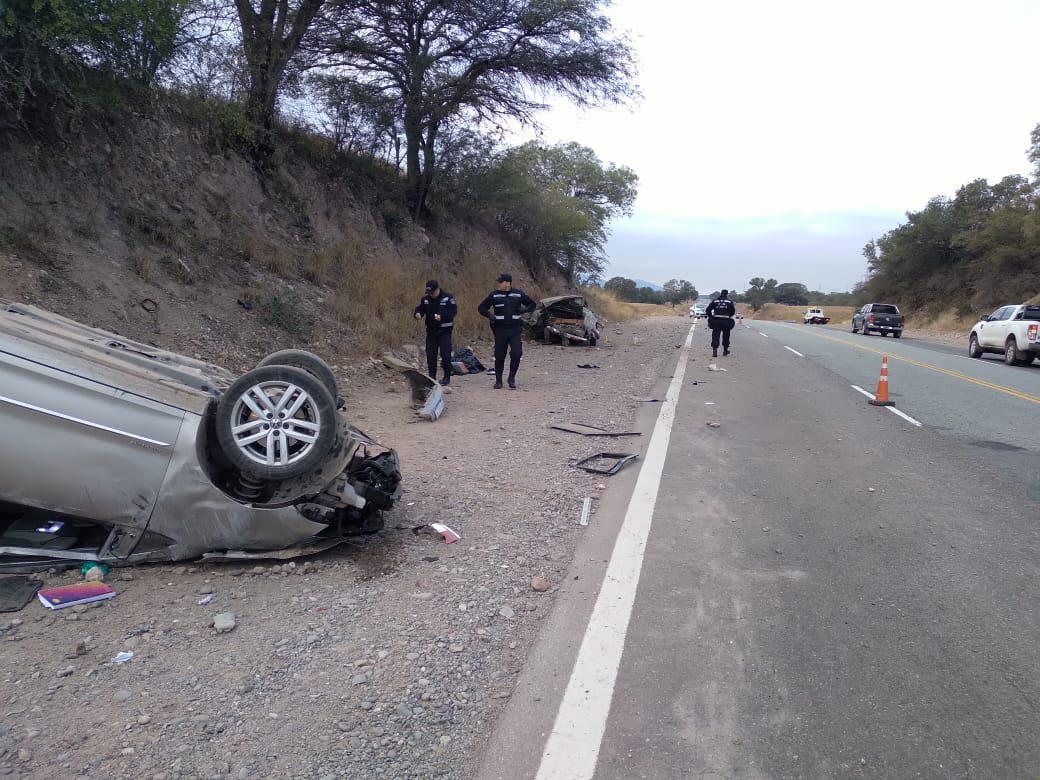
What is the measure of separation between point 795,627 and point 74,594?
3859 millimetres

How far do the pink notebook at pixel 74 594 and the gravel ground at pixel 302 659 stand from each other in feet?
0.22

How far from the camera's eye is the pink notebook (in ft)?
12.6

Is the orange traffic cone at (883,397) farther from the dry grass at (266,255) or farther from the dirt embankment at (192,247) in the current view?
the dry grass at (266,255)

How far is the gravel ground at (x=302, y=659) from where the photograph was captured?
2777mm

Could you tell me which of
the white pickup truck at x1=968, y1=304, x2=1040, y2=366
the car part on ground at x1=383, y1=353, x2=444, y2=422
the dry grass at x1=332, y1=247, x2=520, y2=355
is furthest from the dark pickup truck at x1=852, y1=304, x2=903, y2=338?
the car part on ground at x1=383, y1=353, x2=444, y2=422

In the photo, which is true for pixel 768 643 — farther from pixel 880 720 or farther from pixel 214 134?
pixel 214 134

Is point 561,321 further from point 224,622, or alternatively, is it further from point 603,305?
point 603,305

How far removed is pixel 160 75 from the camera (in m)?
12.8

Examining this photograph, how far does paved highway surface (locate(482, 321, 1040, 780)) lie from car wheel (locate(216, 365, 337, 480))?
1778mm

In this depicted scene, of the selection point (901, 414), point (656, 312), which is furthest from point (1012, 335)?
point (656, 312)

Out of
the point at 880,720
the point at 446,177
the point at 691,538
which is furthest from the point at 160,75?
the point at 880,720

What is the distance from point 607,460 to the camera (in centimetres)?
751

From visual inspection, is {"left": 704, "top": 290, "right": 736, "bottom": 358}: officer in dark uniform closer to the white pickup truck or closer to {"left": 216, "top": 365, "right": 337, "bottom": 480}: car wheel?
the white pickup truck

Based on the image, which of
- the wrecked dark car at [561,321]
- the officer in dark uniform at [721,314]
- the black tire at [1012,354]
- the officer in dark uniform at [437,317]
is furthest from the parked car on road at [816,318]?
the officer in dark uniform at [437,317]
